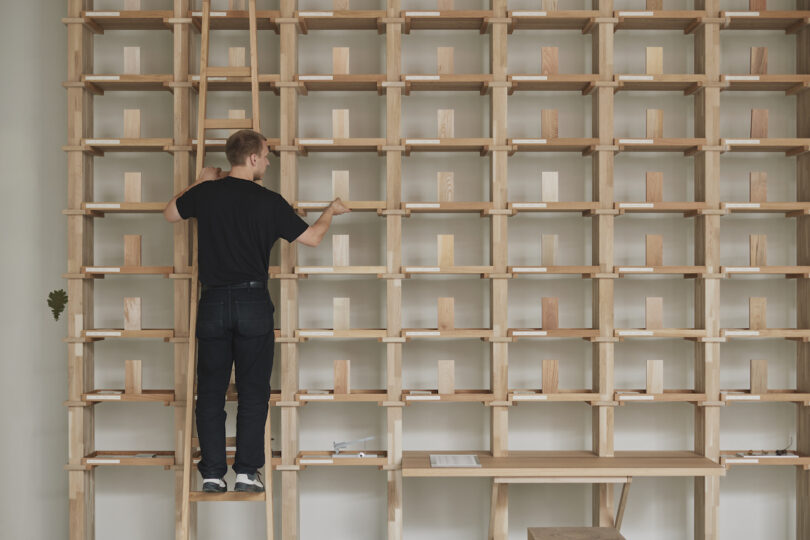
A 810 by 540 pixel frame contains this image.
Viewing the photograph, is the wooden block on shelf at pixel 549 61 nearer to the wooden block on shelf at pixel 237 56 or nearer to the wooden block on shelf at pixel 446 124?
the wooden block on shelf at pixel 446 124

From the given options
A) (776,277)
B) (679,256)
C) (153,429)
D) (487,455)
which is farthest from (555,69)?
(153,429)

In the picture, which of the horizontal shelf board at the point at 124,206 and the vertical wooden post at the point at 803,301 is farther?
the vertical wooden post at the point at 803,301

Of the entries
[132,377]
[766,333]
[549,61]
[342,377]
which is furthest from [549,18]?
[132,377]

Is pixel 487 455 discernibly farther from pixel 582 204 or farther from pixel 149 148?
pixel 149 148

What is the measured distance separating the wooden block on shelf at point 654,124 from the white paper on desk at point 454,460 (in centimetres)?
201

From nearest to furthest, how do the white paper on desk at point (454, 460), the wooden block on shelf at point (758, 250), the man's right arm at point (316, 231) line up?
the man's right arm at point (316, 231) → the white paper on desk at point (454, 460) → the wooden block on shelf at point (758, 250)

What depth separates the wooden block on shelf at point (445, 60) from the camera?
148 inches

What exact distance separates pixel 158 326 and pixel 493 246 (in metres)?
2.02

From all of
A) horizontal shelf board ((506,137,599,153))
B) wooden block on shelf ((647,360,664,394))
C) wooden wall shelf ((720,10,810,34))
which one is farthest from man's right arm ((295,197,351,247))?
wooden wall shelf ((720,10,810,34))

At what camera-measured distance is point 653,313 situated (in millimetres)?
3758

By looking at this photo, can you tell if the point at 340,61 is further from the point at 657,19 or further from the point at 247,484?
the point at 247,484

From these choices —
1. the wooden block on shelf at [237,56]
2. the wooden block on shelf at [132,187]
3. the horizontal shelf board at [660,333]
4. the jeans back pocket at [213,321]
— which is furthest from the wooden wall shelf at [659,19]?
the wooden block on shelf at [132,187]

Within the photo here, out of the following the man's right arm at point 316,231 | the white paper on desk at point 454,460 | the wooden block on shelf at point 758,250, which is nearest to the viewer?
the man's right arm at point 316,231

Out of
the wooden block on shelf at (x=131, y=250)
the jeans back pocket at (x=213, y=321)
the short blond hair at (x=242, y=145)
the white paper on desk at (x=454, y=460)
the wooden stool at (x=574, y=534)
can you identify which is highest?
the short blond hair at (x=242, y=145)
